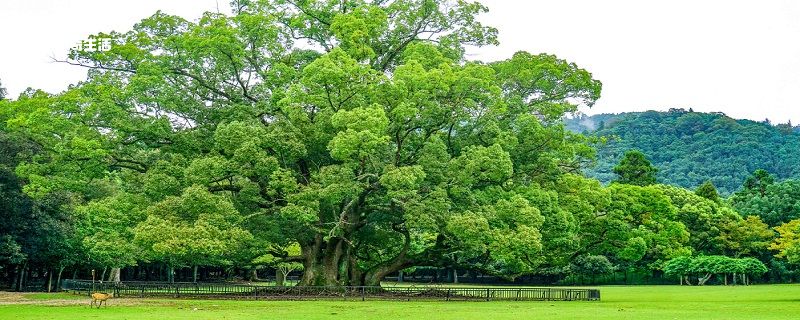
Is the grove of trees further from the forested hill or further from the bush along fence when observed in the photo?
the forested hill

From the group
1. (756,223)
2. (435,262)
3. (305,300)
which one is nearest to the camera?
(305,300)

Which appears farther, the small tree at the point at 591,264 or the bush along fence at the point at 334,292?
the small tree at the point at 591,264

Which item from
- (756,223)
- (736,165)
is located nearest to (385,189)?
(756,223)

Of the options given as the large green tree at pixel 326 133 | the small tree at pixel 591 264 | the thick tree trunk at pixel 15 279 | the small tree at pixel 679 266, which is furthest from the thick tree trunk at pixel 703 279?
the thick tree trunk at pixel 15 279

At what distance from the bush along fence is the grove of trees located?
48.3 inches

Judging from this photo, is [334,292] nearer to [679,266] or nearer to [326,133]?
[326,133]

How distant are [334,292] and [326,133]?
21.4 feet

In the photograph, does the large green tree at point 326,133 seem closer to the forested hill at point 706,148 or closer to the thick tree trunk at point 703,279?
the thick tree trunk at point 703,279

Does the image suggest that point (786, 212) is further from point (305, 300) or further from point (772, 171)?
point (305, 300)

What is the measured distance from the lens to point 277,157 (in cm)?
3127

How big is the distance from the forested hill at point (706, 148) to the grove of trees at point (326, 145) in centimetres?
6606

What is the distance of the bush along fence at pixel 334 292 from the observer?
102 ft

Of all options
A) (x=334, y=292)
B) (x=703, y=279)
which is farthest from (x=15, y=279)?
(x=703, y=279)

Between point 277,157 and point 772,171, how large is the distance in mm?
87478
